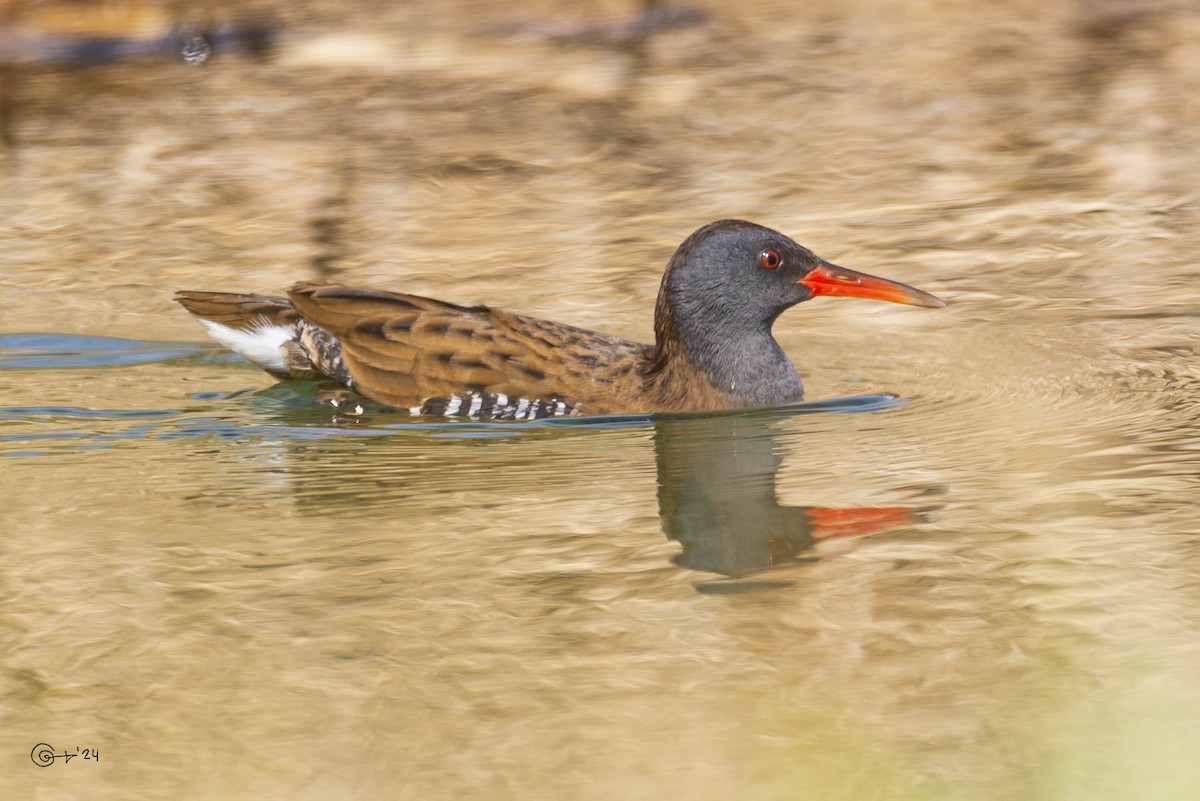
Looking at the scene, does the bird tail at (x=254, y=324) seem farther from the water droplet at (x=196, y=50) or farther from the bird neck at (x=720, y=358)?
the water droplet at (x=196, y=50)

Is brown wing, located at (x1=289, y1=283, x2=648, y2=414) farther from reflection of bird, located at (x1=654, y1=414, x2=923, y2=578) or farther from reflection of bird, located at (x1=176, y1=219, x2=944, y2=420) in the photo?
reflection of bird, located at (x1=654, y1=414, x2=923, y2=578)

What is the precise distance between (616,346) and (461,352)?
688 millimetres

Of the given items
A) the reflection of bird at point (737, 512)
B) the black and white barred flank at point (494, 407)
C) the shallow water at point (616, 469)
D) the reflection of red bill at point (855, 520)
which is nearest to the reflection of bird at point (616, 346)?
the black and white barred flank at point (494, 407)

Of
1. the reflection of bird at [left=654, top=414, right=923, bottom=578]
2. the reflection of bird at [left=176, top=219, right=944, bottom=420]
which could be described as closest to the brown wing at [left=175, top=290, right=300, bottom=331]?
the reflection of bird at [left=176, top=219, right=944, bottom=420]

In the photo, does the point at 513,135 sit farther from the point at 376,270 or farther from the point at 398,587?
the point at 398,587

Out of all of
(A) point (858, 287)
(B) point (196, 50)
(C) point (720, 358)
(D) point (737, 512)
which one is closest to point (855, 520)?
(D) point (737, 512)

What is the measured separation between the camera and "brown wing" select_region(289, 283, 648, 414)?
770cm

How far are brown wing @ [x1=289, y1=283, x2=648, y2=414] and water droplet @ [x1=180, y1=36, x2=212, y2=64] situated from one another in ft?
27.2

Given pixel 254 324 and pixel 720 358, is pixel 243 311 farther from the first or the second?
pixel 720 358

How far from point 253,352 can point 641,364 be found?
175 centimetres

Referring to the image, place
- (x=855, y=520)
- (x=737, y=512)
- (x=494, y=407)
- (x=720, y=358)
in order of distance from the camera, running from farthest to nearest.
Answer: (x=720, y=358)
(x=494, y=407)
(x=737, y=512)
(x=855, y=520)

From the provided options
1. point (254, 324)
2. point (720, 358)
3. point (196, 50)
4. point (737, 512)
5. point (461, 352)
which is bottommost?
point (737, 512)

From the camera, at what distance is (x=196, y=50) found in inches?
632

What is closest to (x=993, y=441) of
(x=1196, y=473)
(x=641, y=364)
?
(x=1196, y=473)
